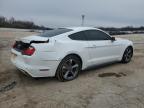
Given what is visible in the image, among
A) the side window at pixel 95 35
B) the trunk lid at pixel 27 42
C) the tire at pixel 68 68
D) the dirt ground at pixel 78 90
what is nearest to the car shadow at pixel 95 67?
the dirt ground at pixel 78 90

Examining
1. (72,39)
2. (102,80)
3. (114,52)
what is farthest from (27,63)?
(114,52)

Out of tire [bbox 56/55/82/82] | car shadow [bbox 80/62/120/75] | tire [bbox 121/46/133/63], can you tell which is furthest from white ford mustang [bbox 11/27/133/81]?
tire [bbox 121/46/133/63]

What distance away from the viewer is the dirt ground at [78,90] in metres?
4.54

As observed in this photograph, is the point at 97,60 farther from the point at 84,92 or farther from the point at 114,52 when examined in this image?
the point at 84,92

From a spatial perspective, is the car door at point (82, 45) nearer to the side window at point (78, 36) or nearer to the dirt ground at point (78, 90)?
the side window at point (78, 36)

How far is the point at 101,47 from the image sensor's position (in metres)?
6.82

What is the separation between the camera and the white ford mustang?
539cm

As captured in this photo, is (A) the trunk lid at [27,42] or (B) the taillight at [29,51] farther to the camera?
(A) the trunk lid at [27,42]

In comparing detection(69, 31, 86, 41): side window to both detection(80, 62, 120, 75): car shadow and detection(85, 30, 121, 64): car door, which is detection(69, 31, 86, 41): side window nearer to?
detection(85, 30, 121, 64): car door

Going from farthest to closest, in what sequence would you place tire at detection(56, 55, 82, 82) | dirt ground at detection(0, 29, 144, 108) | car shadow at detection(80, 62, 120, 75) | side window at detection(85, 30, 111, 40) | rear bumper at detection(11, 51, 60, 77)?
car shadow at detection(80, 62, 120, 75) < side window at detection(85, 30, 111, 40) < tire at detection(56, 55, 82, 82) < rear bumper at detection(11, 51, 60, 77) < dirt ground at detection(0, 29, 144, 108)

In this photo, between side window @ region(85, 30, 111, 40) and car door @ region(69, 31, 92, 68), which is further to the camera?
side window @ region(85, 30, 111, 40)

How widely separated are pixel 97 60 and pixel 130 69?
1.39 metres

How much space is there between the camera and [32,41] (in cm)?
559

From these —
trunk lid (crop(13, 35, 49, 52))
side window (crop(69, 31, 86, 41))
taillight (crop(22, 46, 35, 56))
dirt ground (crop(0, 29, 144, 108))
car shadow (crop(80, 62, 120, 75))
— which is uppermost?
side window (crop(69, 31, 86, 41))
